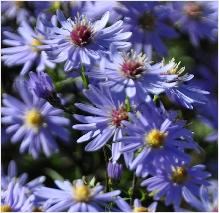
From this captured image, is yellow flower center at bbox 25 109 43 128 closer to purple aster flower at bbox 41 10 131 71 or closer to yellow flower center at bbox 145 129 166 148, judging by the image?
purple aster flower at bbox 41 10 131 71

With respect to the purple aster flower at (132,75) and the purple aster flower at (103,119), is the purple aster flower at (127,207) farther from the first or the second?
the purple aster flower at (132,75)

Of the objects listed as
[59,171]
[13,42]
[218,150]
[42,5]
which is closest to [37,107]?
[13,42]

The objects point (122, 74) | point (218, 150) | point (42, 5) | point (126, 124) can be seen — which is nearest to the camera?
point (126, 124)

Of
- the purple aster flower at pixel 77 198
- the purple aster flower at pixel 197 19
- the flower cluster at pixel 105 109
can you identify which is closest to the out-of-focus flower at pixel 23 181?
the flower cluster at pixel 105 109

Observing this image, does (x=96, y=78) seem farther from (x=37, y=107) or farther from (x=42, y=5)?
(x=42, y=5)

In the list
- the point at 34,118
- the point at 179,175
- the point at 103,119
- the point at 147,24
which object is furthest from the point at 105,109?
the point at 147,24

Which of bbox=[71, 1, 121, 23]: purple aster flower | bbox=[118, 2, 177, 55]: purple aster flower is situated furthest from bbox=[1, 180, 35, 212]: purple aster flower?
bbox=[118, 2, 177, 55]: purple aster flower

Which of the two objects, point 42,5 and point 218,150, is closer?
point 42,5
